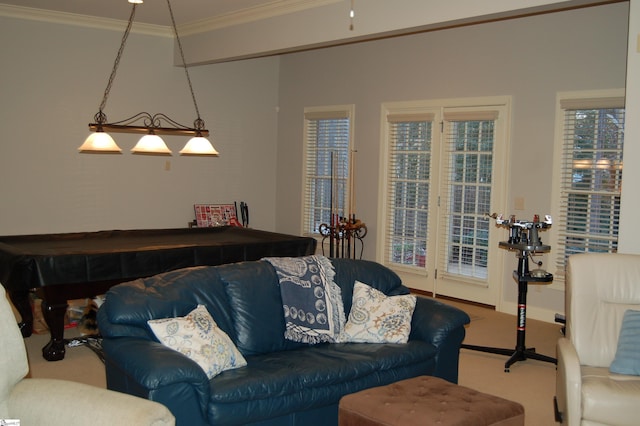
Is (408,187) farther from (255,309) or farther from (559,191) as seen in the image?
(255,309)

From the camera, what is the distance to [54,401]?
8.00 feet

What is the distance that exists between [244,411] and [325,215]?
5.64 metres

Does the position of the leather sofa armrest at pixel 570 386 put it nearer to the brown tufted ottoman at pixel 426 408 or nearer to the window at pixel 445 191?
the brown tufted ottoman at pixel 426 408

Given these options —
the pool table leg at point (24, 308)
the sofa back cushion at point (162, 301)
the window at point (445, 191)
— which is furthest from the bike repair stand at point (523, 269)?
the pool table leg at point (24, 308)

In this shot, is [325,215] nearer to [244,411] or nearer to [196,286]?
[196,286]

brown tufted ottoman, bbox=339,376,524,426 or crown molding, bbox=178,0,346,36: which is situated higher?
crown molding, bbox=178,0,346,36

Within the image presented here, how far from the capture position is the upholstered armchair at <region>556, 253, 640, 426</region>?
126 inches

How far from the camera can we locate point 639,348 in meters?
3.50

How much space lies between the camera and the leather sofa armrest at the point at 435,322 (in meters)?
3.97

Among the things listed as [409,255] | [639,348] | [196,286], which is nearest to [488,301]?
[409,255]

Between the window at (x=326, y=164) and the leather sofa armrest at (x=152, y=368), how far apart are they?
4876mm

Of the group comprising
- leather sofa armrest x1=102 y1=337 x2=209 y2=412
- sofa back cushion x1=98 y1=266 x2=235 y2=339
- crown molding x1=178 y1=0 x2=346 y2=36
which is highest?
crown molding x1=178 y1=0 x2=346 y2=36

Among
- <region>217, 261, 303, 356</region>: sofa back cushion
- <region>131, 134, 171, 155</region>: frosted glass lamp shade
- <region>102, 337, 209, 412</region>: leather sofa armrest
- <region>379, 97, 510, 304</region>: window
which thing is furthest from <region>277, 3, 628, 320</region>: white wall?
<region>102, 337, 209, 412</region>: leather sofa armrest

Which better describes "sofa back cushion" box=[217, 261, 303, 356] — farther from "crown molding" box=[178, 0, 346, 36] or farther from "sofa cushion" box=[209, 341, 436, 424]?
"crown molding" box=[178, 0, 346, 36]
